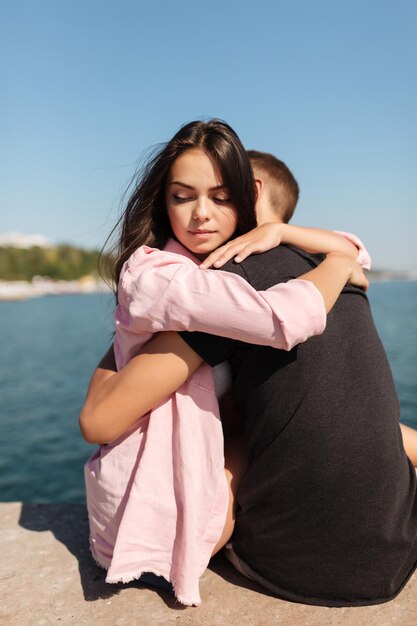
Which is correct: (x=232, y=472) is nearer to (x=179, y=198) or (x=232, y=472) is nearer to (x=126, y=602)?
(x=126, y=602)

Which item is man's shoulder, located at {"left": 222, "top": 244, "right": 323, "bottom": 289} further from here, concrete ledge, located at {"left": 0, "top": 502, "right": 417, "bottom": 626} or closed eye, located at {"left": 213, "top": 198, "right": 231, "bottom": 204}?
concrete ledge, located at {"left": 0, "top": 502, "right": 417, "bottom": 626}

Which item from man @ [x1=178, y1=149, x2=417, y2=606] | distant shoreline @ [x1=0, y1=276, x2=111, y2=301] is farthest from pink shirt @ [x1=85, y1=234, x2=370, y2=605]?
distant shoreline @ [x1=0, y1=276, x2=111, y2=301]

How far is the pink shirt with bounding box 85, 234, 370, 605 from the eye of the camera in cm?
169

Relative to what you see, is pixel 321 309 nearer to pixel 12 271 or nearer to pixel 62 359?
pixel 62 359

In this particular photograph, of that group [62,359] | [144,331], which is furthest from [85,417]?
[62,359]

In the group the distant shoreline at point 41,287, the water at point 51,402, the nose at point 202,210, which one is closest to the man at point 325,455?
the nose at point 202,210

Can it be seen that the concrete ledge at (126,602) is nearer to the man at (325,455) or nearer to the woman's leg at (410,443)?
the man at (325,455)

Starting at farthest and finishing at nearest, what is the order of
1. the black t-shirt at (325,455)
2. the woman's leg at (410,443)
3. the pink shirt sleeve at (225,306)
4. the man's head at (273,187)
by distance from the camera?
1. the man's head at (273,187)
2. the woman's leg at (410,443)
3. the black t-shirt at (325,455)
4. the pink shirt sleeve at (225,306)

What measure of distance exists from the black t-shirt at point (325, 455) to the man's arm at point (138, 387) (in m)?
0.06

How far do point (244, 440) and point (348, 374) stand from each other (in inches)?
20.0

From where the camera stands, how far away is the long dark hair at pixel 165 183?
6.58 ft

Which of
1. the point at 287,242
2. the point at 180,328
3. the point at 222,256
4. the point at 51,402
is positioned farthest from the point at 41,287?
the point at 180,328

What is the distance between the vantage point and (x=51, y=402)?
15211 mm

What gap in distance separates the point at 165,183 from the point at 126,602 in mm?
1429
